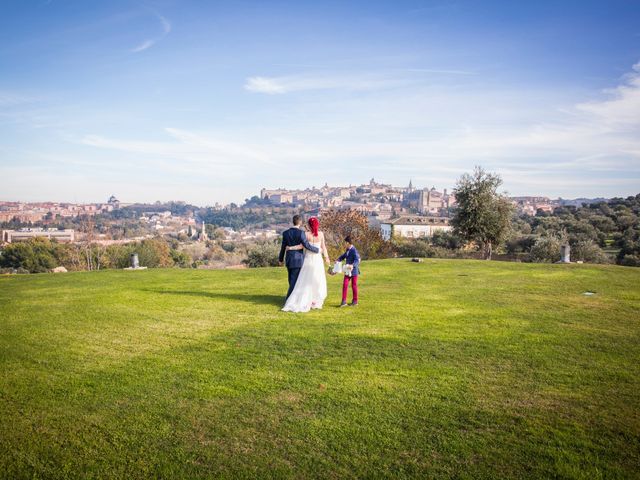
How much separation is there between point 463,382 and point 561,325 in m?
4.50

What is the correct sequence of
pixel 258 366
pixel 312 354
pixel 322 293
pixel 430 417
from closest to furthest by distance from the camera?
pixel 430 417
pixel 258 366
pixel 312 354
pixel 322 293

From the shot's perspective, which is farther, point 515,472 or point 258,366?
point 258,366

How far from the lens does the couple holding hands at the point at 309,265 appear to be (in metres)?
11.2

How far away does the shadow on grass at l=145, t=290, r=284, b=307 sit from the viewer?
12.1 meters

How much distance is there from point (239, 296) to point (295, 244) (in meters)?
2.69

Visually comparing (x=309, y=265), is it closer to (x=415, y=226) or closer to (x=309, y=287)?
(x=309, y=287)

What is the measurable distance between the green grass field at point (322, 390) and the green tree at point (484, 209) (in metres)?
23.1

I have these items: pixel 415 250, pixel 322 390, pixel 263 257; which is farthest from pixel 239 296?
pixel 415 250

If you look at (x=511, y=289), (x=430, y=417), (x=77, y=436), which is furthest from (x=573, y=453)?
(x=511, y=289)

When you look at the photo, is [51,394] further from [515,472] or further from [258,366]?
[515,472]

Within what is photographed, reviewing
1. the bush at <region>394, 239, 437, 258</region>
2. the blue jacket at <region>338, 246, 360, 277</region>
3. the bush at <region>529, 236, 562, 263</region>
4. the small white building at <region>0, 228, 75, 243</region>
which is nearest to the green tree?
the bush at <region>529, 236, 562, 263</region>

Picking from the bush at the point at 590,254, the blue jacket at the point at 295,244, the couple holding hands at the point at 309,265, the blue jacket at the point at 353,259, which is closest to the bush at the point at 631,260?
A: the bush at the point at 590,254

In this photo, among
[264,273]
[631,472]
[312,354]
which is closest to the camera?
[631,472]

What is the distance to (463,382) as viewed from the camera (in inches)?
242
